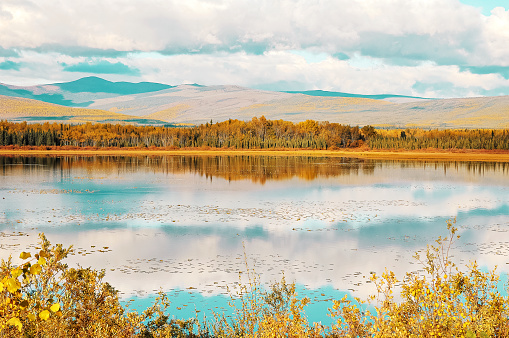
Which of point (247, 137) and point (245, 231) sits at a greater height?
point (247, 137)

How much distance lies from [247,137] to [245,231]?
144 metres

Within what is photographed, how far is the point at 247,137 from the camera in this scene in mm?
165500

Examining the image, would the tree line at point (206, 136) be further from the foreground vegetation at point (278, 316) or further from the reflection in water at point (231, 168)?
the foreground vegetation at point (278, 316)

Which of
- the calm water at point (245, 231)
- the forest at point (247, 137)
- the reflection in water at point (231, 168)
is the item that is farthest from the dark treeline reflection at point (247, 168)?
the forest at point (247, 137)

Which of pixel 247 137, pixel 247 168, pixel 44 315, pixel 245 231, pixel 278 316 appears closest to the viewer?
pixel 44 315

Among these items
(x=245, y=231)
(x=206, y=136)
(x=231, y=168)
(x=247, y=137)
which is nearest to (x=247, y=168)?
(x=231, y=168)

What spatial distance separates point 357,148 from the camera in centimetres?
15275

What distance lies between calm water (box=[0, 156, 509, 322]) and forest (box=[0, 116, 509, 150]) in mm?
110923

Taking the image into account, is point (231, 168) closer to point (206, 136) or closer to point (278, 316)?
point (278, 316)

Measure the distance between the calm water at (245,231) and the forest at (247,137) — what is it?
364ft

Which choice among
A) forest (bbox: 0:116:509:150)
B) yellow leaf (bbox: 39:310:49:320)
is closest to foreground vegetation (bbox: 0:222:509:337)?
yellow leaf (bbox: 39:310:49:320)

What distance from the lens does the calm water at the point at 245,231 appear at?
14.5 m

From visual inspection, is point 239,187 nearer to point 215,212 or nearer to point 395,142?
point 215,212

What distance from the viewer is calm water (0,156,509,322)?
1455cm
